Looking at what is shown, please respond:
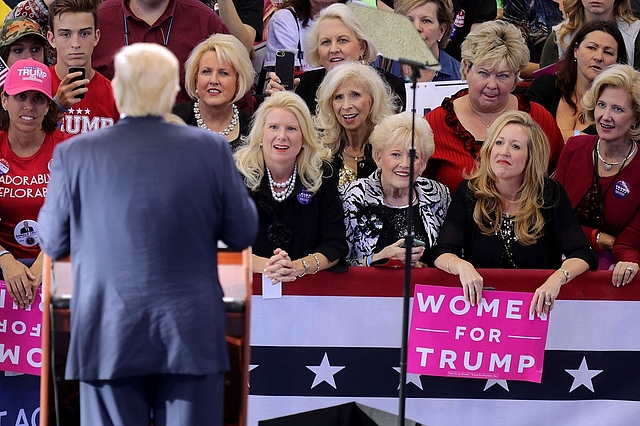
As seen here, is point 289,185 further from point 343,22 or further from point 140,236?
point 140,236

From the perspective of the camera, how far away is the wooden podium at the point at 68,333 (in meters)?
3.81

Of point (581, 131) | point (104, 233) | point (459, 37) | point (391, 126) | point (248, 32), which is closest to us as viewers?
point (104, 233)

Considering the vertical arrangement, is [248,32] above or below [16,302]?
above

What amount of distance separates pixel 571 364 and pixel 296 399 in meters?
1.41

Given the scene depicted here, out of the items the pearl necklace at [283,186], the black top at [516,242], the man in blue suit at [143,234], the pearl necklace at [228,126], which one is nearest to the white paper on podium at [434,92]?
the pearl necklace at [228,126]

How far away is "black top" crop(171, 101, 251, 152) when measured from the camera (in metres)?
6.10

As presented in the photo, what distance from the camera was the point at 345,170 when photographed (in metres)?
6.09

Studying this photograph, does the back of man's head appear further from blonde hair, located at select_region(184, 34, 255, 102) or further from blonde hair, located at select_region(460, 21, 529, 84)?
blonde hair, located at select_region(460, 21, 529, 84)

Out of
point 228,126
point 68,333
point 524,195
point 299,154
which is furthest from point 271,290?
point 68,333

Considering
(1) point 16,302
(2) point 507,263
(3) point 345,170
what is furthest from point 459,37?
(1) point 16,302

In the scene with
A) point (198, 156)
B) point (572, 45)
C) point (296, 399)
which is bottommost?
point (296, 399)

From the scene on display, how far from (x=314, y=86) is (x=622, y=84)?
1824 millimetres

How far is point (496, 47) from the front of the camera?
6.32 metres

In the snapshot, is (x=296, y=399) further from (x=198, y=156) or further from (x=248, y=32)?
(x=248, y=32)
